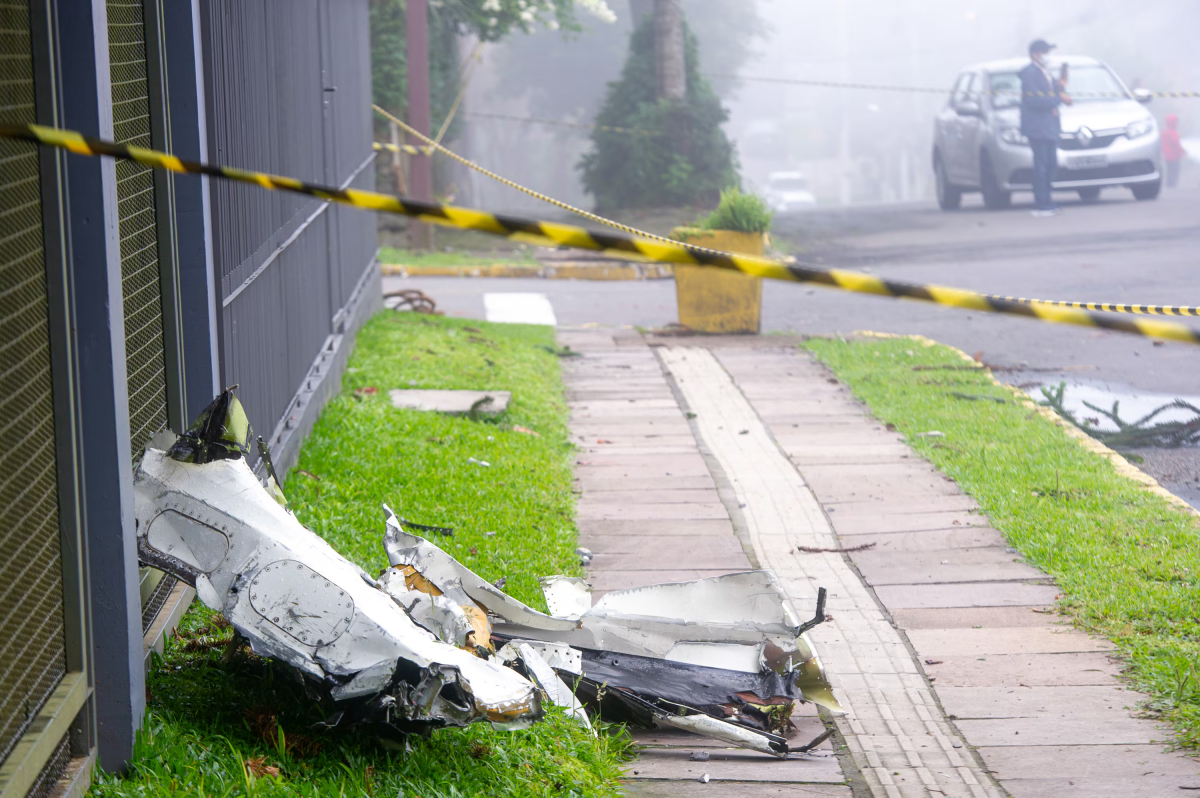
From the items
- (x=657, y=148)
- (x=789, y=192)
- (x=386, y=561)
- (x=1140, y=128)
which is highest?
(x=1140, y=128)

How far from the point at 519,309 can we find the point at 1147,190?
11564 mm

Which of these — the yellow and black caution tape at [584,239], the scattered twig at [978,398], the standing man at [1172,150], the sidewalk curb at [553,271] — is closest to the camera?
the yellow and black caution tape at [584,239]

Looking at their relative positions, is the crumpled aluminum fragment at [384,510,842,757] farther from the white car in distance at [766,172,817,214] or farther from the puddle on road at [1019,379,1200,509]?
the white car in distance at [766,172,817,214]

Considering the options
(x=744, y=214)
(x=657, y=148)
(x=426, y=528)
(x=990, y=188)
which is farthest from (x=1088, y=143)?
(x=426, y=528)

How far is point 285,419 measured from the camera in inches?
228

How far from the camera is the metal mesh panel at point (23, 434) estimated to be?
240 centimetres

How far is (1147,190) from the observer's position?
19062mm

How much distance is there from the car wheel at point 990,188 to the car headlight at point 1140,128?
205cm

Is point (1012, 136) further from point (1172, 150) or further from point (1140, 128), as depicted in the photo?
point (1172, 150)

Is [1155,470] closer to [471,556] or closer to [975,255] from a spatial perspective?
[471,556]

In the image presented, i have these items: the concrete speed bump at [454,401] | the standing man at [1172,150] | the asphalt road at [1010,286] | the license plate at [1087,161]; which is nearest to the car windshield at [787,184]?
the standing man at [1172,150]

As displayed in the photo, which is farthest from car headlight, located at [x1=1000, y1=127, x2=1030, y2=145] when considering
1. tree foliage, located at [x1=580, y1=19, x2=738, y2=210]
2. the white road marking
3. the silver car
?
the white road marking

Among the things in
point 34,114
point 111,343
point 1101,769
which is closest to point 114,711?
point 111,343

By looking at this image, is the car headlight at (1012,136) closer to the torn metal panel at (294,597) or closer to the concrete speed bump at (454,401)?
the concrete speed bump at (454,401)
